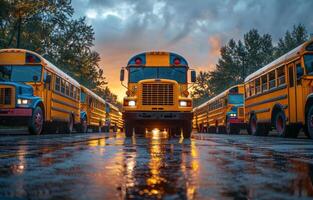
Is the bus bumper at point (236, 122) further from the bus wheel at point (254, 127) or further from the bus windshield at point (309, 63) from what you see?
the bus windshield at point (309, 63)

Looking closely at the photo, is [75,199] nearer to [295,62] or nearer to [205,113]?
[295,62]

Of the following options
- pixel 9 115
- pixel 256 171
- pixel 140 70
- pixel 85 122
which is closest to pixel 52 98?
pixel 9 115

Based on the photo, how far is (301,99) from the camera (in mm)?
10219

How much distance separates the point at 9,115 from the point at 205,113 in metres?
18.0

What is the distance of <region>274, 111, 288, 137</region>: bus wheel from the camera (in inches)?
456

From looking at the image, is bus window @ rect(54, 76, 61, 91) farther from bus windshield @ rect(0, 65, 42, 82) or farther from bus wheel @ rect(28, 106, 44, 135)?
bus wheel @ rect(28, 106, 44, 135)

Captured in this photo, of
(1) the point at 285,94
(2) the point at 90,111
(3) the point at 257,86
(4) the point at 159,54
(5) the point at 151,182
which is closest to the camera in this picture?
(5) the point at 151,182

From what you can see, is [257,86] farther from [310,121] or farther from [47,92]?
[47,92]

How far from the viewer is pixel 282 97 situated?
11680mm

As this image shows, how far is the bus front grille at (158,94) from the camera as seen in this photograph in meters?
10.8

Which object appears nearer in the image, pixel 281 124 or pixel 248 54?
pixel 281 124

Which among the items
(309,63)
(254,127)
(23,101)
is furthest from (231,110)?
(23,101)

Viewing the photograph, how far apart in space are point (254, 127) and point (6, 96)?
956 cm

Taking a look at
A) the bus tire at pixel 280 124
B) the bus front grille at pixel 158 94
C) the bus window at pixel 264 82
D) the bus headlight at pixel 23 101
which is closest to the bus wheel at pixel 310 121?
the bus tire at pixel 280 124
